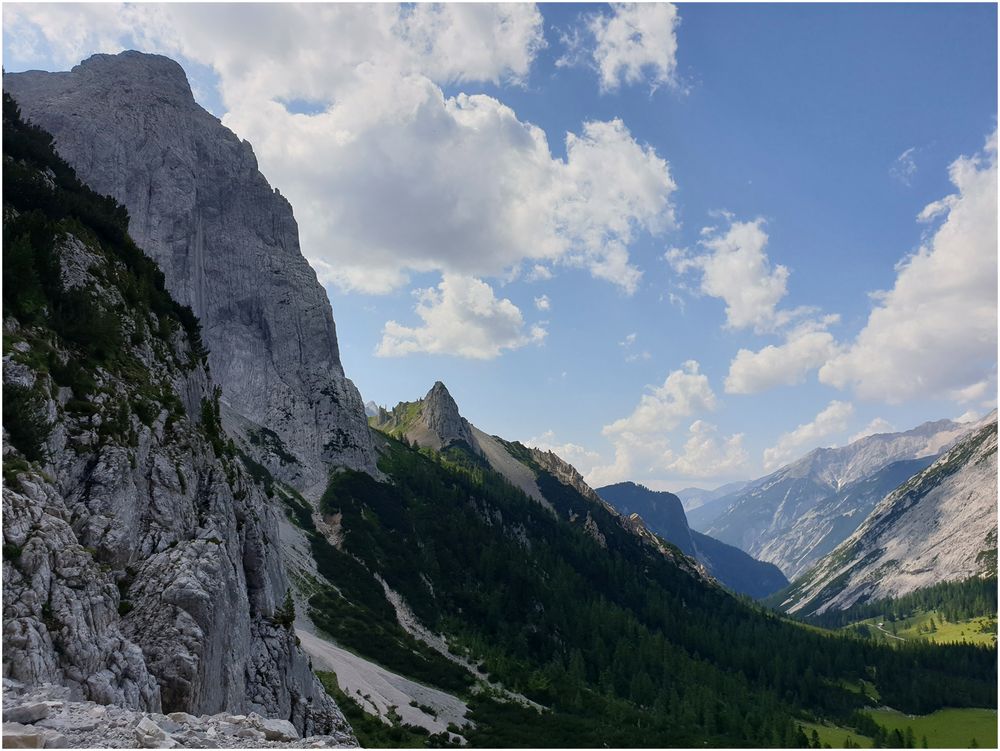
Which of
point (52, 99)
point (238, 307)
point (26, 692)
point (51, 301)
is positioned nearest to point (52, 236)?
point (51, 301)

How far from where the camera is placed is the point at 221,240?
15675 cm

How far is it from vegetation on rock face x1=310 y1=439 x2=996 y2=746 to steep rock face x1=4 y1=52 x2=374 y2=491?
20.6 m

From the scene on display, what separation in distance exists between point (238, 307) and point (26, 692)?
15062cm

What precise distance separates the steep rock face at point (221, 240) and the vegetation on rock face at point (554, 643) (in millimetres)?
20556

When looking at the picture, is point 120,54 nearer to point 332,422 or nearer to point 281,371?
point 281,371

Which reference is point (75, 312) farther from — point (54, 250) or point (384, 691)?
point (384, 691)

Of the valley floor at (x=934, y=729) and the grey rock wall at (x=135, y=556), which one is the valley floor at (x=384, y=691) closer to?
the grey rock wall at (x=135, y=556)

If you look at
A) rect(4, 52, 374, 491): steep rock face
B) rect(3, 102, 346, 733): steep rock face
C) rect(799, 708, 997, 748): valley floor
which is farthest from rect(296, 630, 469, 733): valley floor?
rect(799, 708, 997, 748): valley floor

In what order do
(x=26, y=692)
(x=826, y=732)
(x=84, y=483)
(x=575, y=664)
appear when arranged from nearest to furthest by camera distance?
1. (x=26, y=692)
2. (x=84, y=483)
3. (x=575, y=664)
4. (x=826, y=732)

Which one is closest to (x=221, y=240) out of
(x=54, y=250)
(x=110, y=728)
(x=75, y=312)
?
(x=54, y=250)

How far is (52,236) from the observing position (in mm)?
31703

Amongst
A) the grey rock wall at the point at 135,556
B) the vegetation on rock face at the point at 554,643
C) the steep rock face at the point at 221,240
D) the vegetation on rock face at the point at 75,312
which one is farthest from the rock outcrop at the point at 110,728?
the steep rock face at the point at 221,240

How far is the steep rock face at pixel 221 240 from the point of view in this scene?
13900cm

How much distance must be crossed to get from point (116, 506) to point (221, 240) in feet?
494
